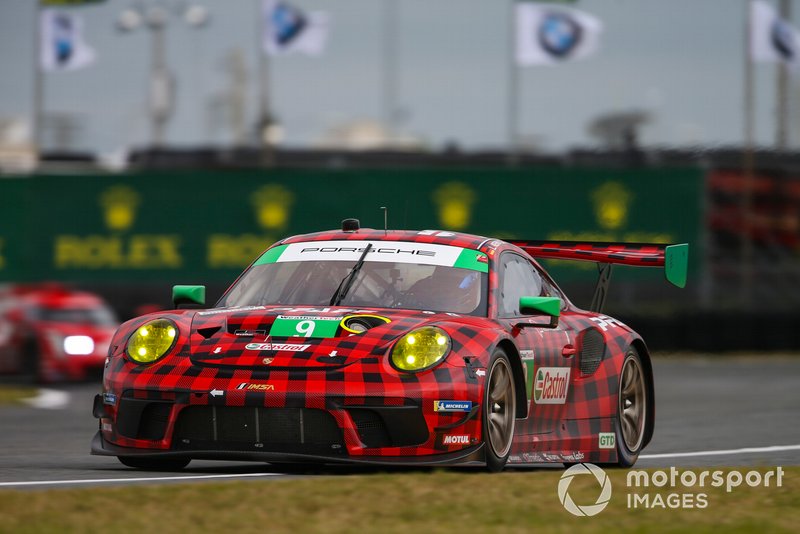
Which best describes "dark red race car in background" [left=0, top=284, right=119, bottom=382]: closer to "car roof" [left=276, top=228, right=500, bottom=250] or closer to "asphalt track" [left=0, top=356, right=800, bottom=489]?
"asphalt track" [left=0, top=356, right=800, bottom=489]

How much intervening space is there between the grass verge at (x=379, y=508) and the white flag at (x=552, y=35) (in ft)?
98.9

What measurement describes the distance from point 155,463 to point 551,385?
6.72 feet

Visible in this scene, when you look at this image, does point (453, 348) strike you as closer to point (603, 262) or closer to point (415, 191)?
point (603, 262)

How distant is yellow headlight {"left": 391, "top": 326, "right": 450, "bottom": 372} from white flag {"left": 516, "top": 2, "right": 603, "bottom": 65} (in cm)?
2964

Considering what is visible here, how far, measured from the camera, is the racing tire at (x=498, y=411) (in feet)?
24.8

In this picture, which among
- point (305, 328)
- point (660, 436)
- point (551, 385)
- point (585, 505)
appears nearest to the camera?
point (585, 505)

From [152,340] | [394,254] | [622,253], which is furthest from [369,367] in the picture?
[622,253]

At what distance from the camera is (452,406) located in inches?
291

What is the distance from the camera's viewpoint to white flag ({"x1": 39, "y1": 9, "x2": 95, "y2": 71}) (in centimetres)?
3859

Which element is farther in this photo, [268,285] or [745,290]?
[745,290]

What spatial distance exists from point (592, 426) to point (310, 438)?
2.14 m

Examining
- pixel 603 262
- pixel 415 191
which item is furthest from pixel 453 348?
pixel 415 191

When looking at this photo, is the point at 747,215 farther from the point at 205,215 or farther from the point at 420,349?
the point at 420,349

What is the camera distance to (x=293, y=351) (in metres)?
7.52
